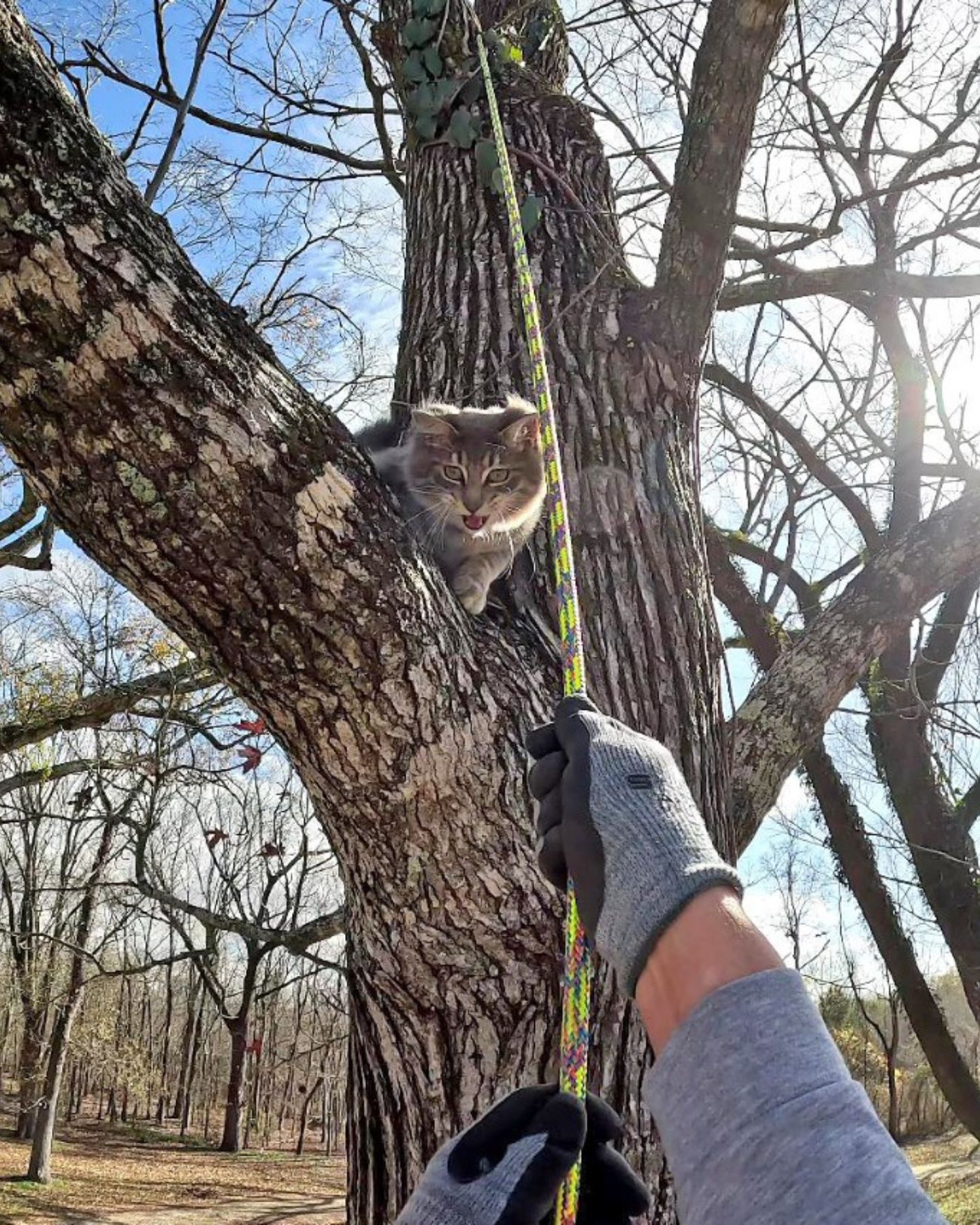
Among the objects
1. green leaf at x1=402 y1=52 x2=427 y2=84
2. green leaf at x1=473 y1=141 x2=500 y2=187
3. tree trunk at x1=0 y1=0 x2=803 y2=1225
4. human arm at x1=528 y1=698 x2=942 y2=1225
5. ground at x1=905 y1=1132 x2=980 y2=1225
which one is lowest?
ground at x1=905 y1=1132 x2=980 y2=1225

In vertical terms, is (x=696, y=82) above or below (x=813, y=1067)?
above

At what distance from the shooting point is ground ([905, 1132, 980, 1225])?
10.8m

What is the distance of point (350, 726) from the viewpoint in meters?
1.64

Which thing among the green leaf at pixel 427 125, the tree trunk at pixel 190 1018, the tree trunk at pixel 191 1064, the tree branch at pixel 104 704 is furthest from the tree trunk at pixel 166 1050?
the green leaf at pixel 427 125

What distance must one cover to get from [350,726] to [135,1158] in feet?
81.7

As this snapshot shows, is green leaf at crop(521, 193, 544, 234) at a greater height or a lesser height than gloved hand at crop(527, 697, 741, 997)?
greater

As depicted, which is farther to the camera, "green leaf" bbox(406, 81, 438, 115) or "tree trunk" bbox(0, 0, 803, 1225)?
"green leaf" bbox(406, 81, 438, 115)

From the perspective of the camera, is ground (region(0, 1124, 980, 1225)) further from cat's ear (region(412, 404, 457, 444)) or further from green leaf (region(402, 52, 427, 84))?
green leaf (region(402, 52, 427, 84))

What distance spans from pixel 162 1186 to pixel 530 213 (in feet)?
67.2

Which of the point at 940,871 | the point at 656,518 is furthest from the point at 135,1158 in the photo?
the point at 656,518

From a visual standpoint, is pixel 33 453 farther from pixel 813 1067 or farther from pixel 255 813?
pixel 255 813

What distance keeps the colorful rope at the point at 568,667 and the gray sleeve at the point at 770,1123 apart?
20 centimetres

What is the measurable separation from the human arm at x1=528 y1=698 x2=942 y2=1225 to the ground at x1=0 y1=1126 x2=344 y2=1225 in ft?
48.1

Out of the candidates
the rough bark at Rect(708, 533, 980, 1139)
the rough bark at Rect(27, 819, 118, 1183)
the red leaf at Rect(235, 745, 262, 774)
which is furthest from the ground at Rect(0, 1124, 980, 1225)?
the red leaf at Rect(235, 745, 262, 774)
